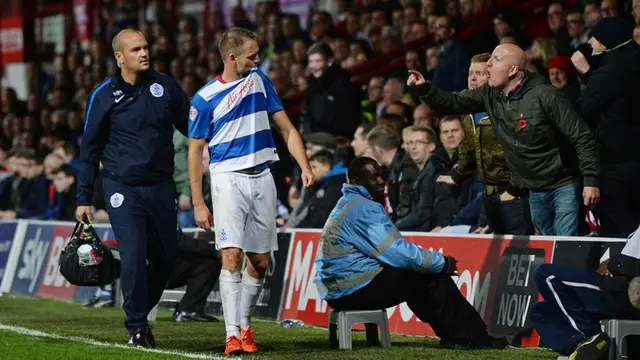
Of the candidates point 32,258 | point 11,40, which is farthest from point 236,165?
point 11,40

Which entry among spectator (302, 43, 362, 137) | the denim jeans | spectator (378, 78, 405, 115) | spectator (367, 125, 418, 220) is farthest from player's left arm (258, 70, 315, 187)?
spectator (302, 43, 362, 137)

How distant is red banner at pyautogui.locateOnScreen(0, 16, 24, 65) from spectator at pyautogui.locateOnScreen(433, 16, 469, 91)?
15552 mm

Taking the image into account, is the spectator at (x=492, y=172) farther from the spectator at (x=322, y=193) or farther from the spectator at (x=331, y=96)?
the spectator at (x=331, y=96)

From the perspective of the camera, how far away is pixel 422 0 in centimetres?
1956

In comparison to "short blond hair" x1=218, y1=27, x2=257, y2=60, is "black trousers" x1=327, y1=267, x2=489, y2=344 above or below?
below

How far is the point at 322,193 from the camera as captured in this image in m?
15.7

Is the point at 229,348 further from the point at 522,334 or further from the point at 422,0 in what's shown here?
the point at 422,0

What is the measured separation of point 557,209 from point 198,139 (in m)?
2.77

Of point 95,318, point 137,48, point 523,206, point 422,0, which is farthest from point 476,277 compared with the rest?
point 422,0

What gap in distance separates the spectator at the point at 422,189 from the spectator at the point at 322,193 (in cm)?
114

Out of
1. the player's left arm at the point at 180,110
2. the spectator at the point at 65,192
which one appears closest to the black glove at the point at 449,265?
the player's left arm at the point at 180,110

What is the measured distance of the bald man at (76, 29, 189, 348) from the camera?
1075 cm

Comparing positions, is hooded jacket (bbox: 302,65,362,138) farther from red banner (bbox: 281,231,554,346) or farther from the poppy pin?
the poppy pin

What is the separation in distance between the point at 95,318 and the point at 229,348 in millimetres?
4712
